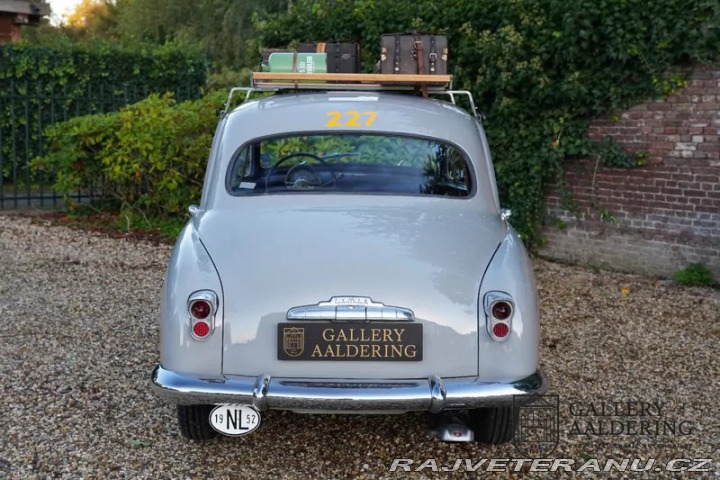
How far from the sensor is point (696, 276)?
320 inches

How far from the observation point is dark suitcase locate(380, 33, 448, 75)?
21.0 feet

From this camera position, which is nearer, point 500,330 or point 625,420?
point 500,330

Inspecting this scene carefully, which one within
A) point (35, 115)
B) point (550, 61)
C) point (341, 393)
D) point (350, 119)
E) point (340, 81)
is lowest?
point (341, 393)

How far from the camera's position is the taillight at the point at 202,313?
3.70m

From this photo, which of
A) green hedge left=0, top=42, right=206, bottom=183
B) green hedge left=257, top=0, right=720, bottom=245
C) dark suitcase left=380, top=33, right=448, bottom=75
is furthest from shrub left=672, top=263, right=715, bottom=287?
green hedge left=0, top=42, right=206, bottom=183

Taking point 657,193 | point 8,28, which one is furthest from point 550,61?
point 8,28

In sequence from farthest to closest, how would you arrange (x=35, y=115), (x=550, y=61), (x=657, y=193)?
(x=35, y=115)
(x=550, y=61)
(x=657, y=193)

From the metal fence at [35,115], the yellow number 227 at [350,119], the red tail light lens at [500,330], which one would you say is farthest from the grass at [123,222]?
the red tail light lens at [500,330]

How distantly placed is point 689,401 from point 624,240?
3.87 metres

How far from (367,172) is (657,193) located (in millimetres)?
4542

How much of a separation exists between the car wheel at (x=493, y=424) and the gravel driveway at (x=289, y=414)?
0.08 metres

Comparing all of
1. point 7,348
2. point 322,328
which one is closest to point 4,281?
point 7,348

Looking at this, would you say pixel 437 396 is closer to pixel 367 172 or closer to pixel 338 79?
pixel 367 172

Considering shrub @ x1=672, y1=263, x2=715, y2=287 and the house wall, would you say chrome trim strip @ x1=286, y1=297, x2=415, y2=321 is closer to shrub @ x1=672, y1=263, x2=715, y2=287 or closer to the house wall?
shrub @ x1=672, y1=263, x2=715, y2=287
